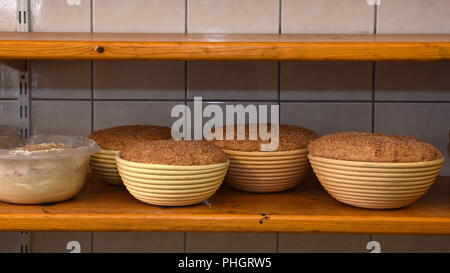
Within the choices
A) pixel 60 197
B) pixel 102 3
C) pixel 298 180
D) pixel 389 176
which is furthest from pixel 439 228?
pixel 102 3

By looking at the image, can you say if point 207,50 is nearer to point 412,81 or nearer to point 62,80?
point 62,80

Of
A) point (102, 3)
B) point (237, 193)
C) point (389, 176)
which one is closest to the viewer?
point (389, 176)

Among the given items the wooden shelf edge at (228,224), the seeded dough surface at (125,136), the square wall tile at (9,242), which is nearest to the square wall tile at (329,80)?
the seeded dough surface at (125,136)

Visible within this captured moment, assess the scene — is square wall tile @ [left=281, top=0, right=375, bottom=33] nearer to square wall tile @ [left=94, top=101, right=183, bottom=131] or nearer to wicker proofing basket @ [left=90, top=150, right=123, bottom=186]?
square wall tile @ [left=94, top=101, right=183, bottom=131]

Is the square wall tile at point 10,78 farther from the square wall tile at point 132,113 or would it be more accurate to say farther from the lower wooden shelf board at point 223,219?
the lower wooden shelf board at point 223,219

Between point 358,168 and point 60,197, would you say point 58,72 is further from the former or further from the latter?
point 358,168

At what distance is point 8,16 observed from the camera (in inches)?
50.1

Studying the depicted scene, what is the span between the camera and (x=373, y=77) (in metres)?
1.29

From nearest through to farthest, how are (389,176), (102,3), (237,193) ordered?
(389,176) < (237,193) < (102,3)

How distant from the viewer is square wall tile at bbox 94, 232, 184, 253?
134 cm

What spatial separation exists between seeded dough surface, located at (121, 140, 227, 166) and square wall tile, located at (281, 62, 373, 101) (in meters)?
0.42

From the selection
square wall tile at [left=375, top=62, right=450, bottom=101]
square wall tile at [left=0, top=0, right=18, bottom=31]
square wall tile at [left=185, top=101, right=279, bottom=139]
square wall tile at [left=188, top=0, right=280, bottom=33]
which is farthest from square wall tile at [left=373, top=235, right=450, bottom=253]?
square wall tile at [left=0, top=0, right=18, bottom=31]

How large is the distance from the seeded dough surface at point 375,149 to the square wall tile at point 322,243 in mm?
465
